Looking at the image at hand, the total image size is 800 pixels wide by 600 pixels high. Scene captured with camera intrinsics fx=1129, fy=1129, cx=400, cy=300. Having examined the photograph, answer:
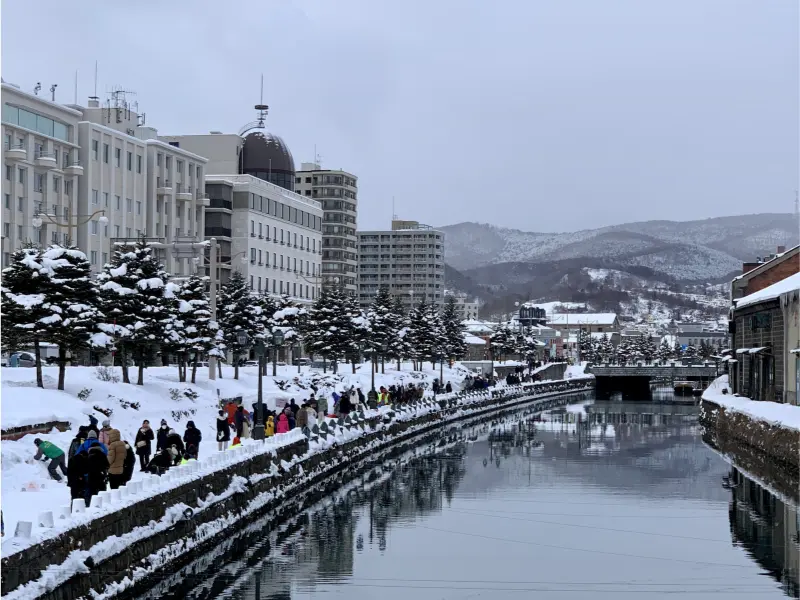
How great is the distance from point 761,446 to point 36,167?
5382 cm

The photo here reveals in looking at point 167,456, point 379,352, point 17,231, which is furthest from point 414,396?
point 167,456

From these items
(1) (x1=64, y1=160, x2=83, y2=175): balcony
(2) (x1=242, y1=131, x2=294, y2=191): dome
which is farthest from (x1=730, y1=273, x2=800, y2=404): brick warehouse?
(2) (x1=242, y1=131, x2=294, y2=191): dome

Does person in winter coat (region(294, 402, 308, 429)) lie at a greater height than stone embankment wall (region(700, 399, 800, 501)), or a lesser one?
greater

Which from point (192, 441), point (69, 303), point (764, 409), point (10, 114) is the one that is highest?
point (10, 114)

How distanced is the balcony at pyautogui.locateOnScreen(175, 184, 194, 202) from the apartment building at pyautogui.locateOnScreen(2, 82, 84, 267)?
15587 mm

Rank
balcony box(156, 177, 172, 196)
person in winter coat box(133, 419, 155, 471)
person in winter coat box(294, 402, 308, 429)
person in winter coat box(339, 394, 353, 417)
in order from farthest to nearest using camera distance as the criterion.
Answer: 1. balcony box(156, 177, 172, 196)
2. person in winter coat box(339, 394, 353, 417)
3. person in winter coat box(294, 402, 308, 429)
4. person in winter coat box(133, 419, 155, 471)

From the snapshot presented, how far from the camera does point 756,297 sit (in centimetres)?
5903

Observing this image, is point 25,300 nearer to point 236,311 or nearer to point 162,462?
point 162,462

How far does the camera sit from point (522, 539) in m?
30.9

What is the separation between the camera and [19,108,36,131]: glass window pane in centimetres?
7638

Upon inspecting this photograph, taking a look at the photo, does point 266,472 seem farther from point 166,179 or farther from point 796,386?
point 166,179

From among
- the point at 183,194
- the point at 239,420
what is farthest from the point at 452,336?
the point at 239,420

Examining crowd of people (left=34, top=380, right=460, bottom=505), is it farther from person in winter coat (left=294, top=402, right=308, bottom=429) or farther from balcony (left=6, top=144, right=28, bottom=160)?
balcony (left=6, top=144, right=28, bottom=160)

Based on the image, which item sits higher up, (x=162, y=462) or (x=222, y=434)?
(x=222, y=434)
